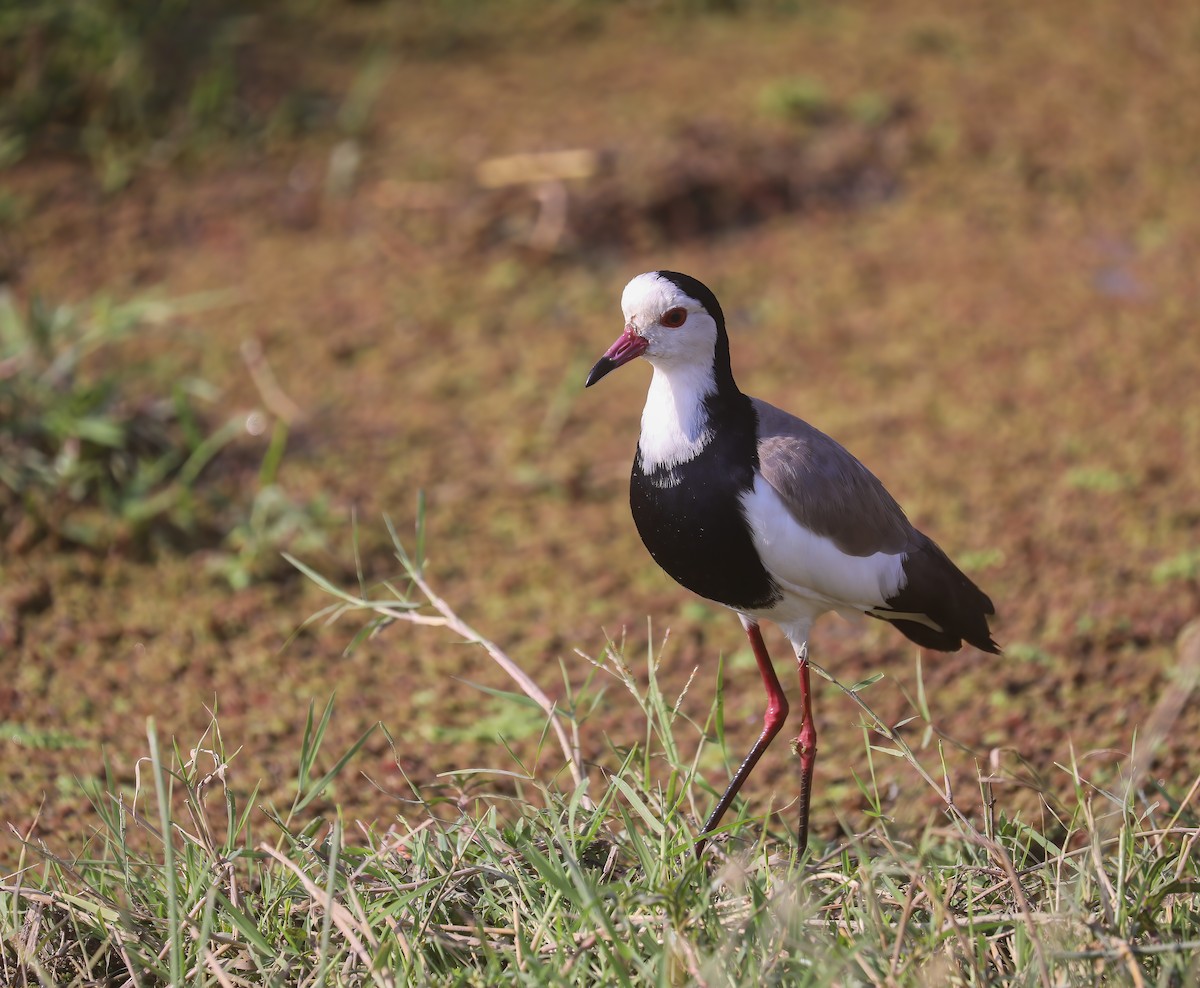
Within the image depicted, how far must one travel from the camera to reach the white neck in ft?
8.36

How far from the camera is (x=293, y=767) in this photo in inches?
126

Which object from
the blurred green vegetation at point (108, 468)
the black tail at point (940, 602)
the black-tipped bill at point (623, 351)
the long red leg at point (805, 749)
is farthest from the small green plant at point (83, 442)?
the black tail at point (940, 602)

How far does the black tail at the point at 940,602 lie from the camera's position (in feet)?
8.96

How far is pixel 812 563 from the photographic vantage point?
2.56 metres

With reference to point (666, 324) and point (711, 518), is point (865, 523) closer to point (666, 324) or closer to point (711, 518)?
point (711, 518)

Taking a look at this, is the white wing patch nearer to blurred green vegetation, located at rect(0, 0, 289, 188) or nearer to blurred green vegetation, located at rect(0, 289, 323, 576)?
blurred green vegetation, located at rect(0, 289, 323, 576)

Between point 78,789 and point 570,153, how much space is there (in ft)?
11.6

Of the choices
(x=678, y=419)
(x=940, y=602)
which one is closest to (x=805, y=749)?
(x=940, y=602)

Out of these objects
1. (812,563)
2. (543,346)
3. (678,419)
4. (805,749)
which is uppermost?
(678,419)

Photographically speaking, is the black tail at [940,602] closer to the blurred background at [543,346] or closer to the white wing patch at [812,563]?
the white wing patch at [812,563]

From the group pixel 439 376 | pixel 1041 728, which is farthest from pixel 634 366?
pixel 1041 728

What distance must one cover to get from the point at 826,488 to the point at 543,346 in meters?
2.50

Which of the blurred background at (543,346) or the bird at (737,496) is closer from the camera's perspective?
the bird at (737,496)

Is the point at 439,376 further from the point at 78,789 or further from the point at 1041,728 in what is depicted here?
the point at 1041,728
